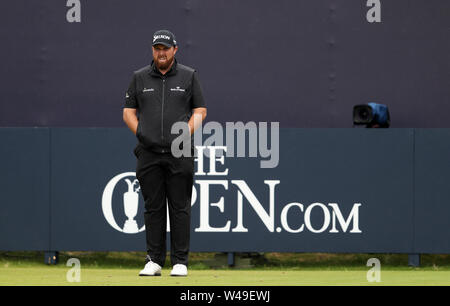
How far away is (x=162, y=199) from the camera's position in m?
6.61

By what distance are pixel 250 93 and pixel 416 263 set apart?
3.01 m

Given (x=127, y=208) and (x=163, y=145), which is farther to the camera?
(x=127, y=208)

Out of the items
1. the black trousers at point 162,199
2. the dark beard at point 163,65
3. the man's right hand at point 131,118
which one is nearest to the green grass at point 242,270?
the black trousers at point 162,199

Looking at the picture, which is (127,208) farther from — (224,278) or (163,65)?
(163,65)

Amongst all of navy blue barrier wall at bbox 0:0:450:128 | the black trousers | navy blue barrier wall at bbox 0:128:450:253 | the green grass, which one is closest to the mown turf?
the green grass

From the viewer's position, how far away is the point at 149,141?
6.45 m

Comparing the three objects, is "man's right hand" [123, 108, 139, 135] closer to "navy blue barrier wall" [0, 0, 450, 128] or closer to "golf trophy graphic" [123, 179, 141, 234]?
"golf trophy graphic" [123, 179, 141, 234]

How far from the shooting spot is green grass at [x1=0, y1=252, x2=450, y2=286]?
677cm

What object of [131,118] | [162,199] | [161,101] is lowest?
[162,199]

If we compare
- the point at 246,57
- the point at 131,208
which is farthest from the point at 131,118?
the point at 246,57

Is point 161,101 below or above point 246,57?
below

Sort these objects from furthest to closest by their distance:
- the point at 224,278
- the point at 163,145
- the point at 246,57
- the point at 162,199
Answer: the point at 246,57
the point at 224,278
the point at 162,199
the point at 163,145

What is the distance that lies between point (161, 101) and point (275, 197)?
8.46ft

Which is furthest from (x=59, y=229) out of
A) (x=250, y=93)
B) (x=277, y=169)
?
(x=250, y=93)
